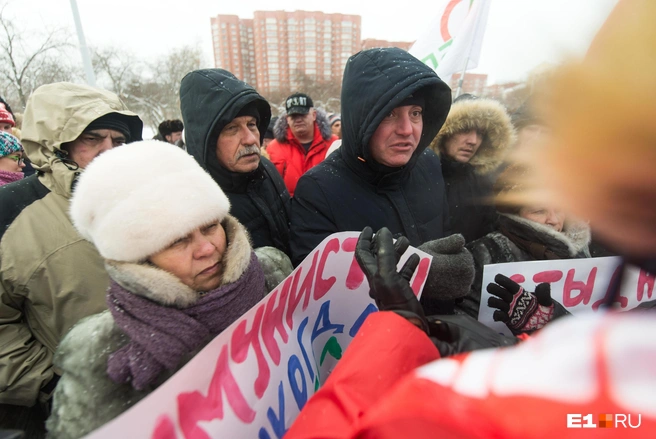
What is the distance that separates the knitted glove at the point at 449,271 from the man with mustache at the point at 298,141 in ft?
10.2

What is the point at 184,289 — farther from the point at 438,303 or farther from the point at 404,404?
the point at 438,303

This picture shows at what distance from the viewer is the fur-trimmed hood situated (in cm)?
231

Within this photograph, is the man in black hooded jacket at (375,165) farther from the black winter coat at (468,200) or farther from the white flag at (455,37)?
the white flag at (455,37)

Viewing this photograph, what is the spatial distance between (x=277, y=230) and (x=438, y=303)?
1029mm

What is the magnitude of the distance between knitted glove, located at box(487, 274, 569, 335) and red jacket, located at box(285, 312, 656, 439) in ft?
2.96

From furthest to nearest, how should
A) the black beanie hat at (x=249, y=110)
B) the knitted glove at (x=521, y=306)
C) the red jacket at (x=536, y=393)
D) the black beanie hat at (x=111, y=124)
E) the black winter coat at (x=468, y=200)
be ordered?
the black winter coat at (x=468, y=200), the black beanie hat at (x=249, y=110), the black beanie hat at (x=111, y=124), the knitted glove at (x=521, y=306), the red jacket at (x=536, y=393)

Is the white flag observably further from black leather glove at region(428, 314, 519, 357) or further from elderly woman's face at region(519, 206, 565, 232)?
black leather glove at region(428, 314, 519, 357)

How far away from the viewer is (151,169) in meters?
1.07

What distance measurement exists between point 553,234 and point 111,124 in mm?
2344

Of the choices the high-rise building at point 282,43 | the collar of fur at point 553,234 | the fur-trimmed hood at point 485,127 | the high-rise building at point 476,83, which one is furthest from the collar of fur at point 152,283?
the high-rise building at point 282,43

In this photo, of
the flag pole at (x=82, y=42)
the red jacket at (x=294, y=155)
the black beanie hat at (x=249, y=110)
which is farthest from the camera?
the flag pole at (x=82, y=42)

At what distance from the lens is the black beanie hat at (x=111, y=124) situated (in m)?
1.79

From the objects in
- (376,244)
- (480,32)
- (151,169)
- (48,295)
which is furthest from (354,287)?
(480,32)

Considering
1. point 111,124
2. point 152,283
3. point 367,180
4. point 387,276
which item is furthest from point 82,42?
point 387,276
